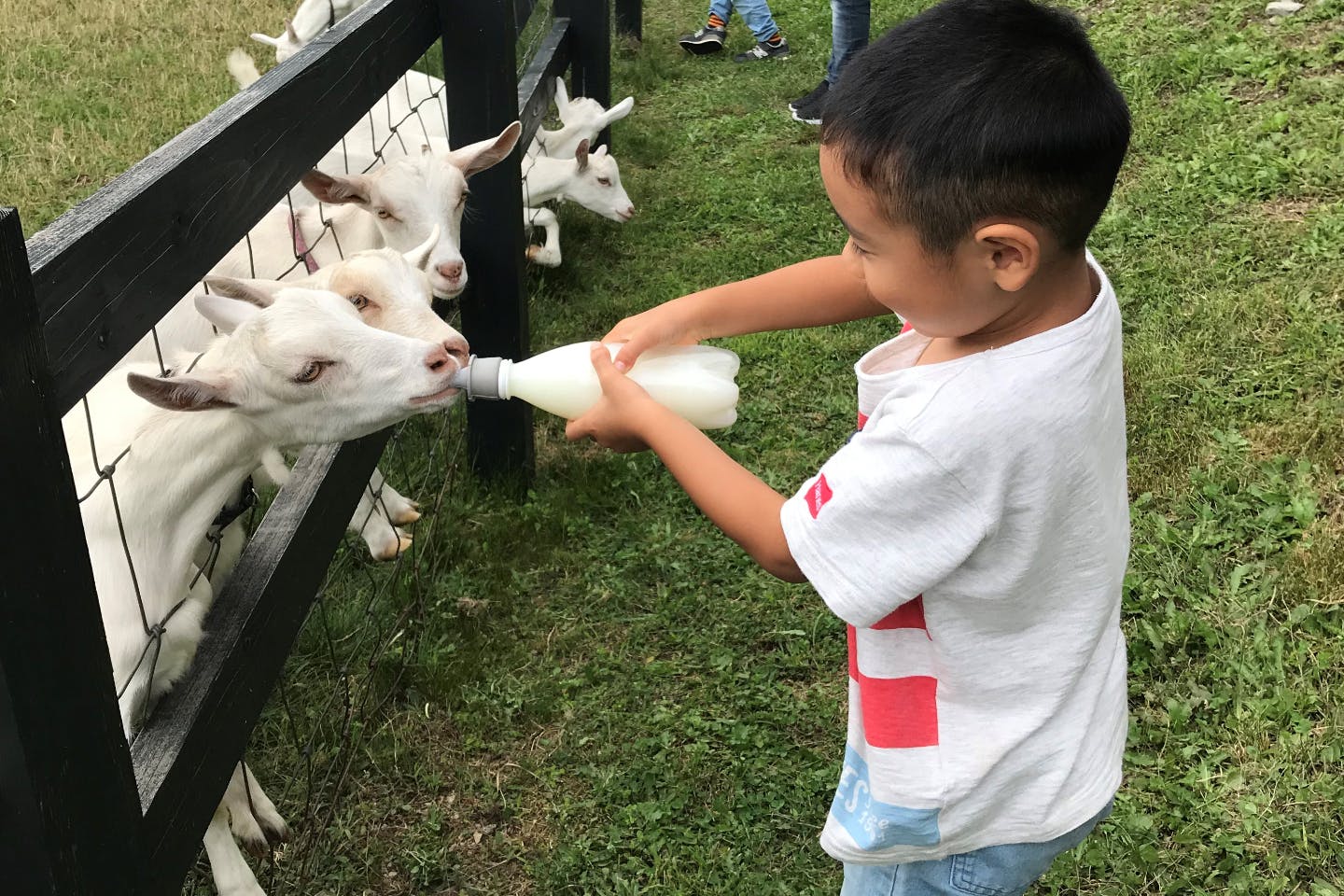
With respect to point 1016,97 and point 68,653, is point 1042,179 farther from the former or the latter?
point 68,653

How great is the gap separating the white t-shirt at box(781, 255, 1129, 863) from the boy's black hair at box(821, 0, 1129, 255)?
0.52 feet

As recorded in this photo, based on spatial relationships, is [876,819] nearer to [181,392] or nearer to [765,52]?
[181,392]

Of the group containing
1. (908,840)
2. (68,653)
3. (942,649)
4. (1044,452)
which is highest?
(1044,452)

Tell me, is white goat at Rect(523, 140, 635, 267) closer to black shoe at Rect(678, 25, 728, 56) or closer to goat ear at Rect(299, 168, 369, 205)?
goat ear at Rect(299, 168, 369, 205)

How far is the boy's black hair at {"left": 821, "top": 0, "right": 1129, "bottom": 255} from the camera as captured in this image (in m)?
1.23

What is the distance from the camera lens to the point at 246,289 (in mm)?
2387

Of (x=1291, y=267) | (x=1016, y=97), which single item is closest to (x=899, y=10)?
(x=1291, y=267)

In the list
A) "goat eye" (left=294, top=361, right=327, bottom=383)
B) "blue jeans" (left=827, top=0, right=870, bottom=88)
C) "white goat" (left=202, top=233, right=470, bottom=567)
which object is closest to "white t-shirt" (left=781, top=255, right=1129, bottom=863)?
"goat eye" (left=294, top=361, right=327, bottom=383)

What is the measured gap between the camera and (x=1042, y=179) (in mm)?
1245

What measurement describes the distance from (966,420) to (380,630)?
2349 mm

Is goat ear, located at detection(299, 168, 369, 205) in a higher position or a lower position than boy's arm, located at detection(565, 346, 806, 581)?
lower

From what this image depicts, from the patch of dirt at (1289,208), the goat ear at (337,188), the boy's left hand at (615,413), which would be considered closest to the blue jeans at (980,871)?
the boy's left hand at (615,413)

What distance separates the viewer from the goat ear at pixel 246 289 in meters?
2.39

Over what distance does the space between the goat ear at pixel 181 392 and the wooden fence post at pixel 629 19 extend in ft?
25.4
